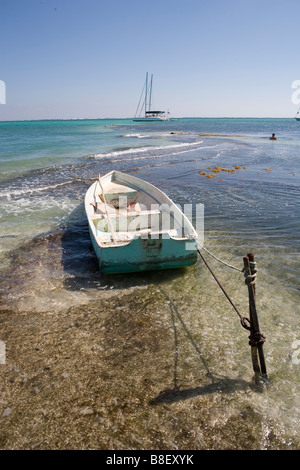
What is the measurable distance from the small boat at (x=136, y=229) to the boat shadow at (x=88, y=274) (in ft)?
0.95

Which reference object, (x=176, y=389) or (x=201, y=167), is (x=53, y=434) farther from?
(x=201, y=167)

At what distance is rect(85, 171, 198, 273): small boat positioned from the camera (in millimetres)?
6375

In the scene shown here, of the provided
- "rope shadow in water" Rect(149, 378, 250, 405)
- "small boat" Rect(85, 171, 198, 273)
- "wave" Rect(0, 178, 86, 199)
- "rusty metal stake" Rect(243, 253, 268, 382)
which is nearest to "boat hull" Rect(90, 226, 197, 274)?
"small boat" Rect(85, 171, 198, 273)

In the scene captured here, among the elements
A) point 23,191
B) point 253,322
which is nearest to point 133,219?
point 253,322

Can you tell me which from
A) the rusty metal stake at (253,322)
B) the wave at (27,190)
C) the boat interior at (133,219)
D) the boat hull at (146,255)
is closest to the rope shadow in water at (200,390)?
the rusty metal stake at (253,322)

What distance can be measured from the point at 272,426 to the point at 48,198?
13.3 metres

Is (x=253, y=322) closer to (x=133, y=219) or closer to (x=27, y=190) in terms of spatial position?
(x=133, y=219)

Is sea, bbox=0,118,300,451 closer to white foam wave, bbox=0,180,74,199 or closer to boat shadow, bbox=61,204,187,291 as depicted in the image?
boat shadow, bbox=61,204,187,291

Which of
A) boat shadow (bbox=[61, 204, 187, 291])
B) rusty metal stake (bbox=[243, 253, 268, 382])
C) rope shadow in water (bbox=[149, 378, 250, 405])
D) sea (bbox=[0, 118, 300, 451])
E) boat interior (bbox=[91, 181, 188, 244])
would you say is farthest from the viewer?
boat interior (bbox=[91, 181, 188, 244])

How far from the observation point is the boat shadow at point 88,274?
6.61 meters

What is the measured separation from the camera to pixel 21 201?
13625mm

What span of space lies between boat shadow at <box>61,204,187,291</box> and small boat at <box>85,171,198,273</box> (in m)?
0.29

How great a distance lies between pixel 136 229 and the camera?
8914mm
